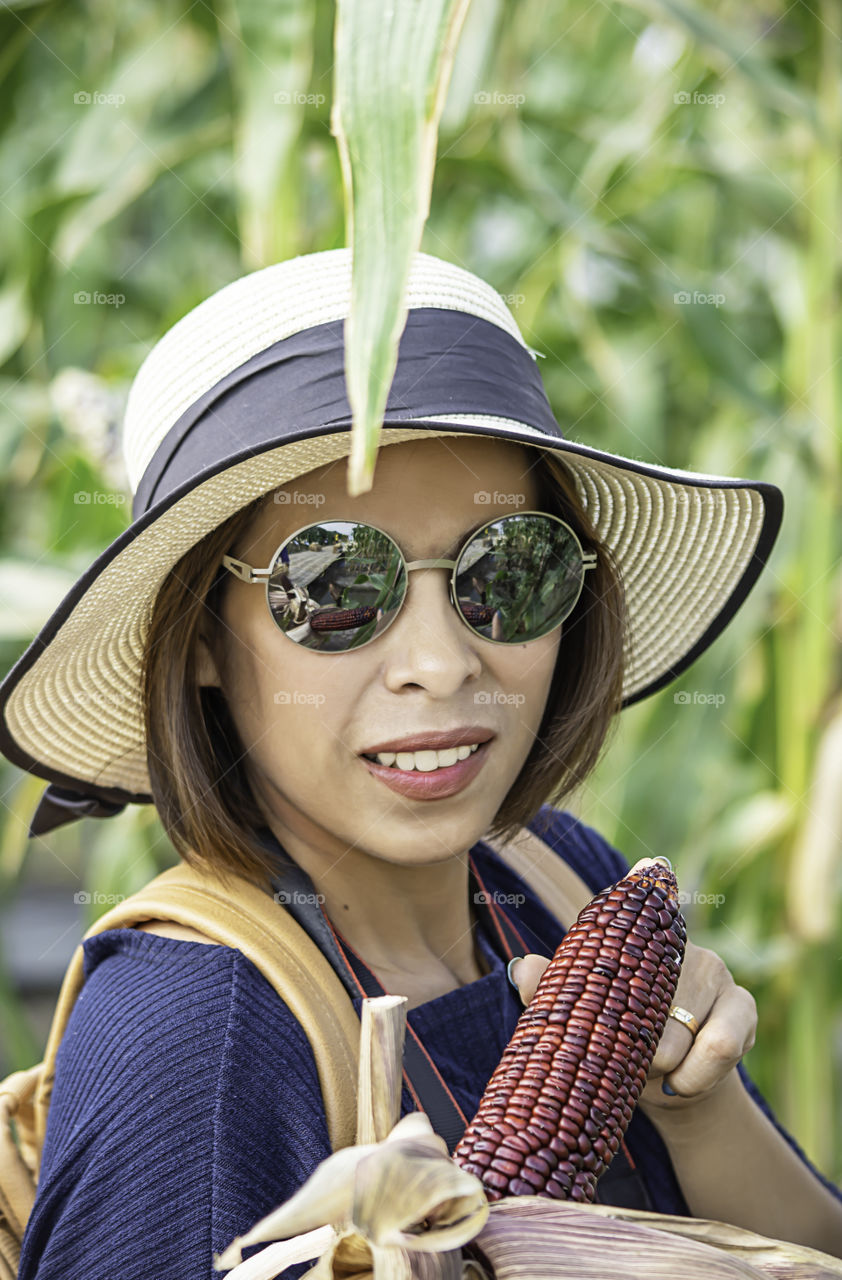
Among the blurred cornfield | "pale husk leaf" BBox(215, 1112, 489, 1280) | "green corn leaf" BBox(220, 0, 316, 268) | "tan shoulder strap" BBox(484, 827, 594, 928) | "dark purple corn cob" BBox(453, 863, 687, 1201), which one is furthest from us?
the blurred cornfield

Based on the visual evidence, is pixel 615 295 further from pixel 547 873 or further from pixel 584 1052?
pixel 584 1052

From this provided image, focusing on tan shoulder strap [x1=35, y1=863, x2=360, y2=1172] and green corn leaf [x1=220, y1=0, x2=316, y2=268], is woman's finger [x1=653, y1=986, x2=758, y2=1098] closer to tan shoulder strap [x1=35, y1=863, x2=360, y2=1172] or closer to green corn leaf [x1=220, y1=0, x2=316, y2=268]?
tan shoulder strap [x1=35, y1=863, x2=360, y2=1172]

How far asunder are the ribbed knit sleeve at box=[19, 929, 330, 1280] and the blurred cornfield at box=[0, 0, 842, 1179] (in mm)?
691

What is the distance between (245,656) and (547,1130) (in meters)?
0.34

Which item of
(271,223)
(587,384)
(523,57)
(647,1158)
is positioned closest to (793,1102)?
(647,1158)

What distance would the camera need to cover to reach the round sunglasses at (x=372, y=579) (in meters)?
0.70

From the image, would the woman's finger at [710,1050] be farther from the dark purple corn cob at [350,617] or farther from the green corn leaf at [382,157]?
the green corn leaf at [382,157]

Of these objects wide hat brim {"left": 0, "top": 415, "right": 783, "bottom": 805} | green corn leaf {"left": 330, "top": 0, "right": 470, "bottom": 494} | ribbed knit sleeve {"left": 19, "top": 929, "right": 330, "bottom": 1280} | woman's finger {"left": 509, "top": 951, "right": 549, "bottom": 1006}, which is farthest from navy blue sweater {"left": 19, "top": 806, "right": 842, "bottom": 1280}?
green corn leaf {"left": 330, "top": 0, "right": 470, "bottom": 494}

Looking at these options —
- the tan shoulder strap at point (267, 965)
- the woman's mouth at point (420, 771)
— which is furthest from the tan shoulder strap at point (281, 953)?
the woman's mouth at point (420, 771)

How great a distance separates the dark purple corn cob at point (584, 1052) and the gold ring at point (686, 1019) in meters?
0.06

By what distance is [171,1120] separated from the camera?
1.93 feet

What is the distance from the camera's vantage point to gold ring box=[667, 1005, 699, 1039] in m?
0.68

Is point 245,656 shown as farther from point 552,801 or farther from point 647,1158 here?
point 647,1158

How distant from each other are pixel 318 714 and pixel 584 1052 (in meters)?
0.25
